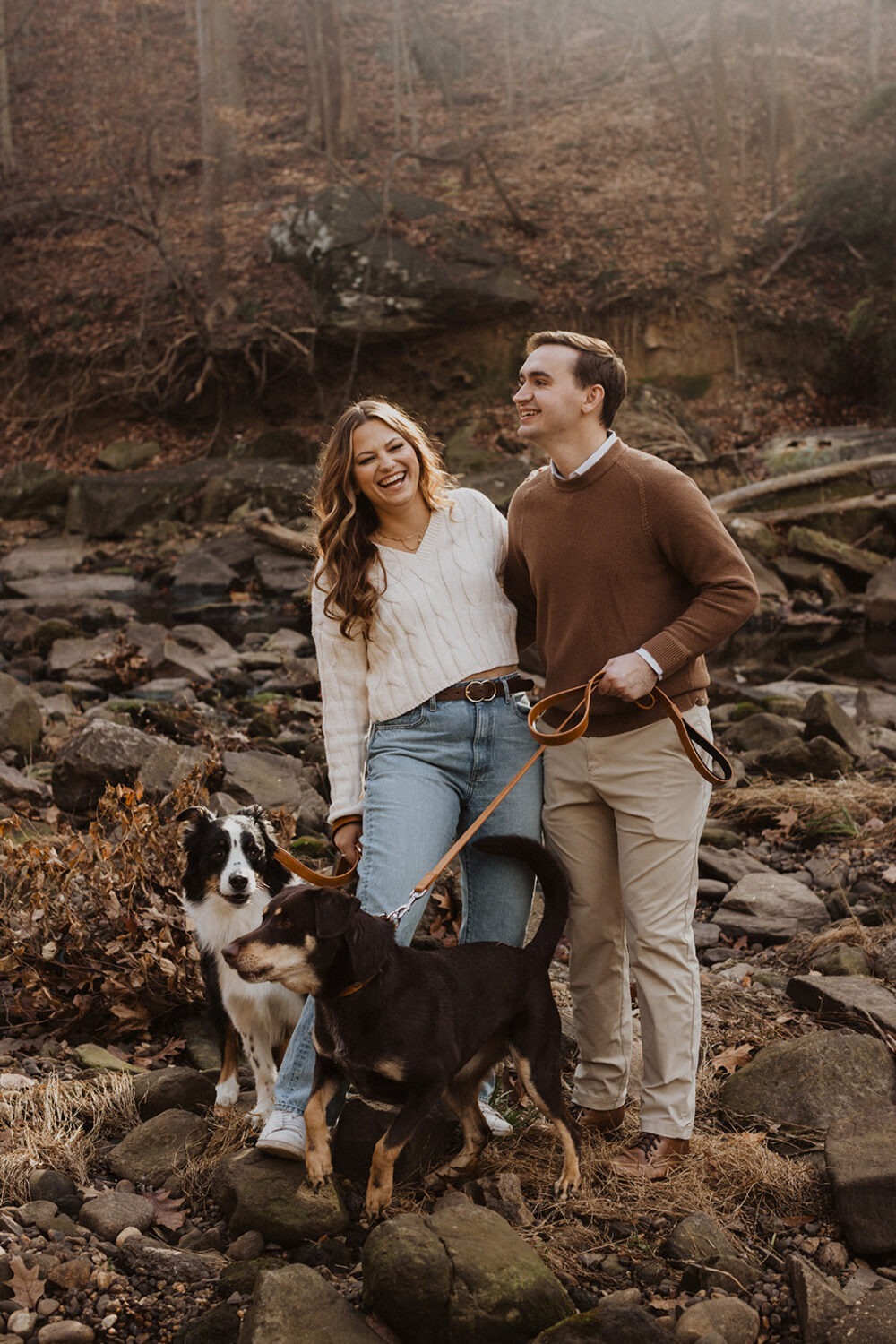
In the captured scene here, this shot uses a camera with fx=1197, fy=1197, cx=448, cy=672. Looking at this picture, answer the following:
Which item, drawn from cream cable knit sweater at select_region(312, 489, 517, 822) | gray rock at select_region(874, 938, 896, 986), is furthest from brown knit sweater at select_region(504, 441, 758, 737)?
gray rock at select_region(874, 938, 896, 986)

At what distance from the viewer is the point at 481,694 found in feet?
13.3

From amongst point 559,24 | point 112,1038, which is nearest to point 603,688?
point 112,1038

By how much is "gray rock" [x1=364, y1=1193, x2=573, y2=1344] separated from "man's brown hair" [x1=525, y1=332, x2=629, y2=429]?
2.51 m

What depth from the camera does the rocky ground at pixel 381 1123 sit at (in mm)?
3166

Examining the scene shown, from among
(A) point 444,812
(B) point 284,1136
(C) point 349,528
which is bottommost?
(B) point 284,1136

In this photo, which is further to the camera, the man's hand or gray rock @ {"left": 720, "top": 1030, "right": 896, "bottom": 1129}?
gray rock @ {"left": 720, "top": 1030, "right": 896, "bottom": 1129}

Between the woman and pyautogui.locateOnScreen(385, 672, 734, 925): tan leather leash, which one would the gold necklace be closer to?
the woman

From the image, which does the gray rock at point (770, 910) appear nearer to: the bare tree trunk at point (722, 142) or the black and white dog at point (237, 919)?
the black and white dog at point (237, 919)

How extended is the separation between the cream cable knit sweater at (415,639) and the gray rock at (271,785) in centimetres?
293

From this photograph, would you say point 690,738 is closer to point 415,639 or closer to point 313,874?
point 415,639

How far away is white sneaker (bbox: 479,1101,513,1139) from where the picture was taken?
4.16 metres

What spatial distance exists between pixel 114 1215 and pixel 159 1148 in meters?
0.43

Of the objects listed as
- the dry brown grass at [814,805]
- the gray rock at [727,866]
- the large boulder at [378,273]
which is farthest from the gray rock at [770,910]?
the large boulder at [378,273]

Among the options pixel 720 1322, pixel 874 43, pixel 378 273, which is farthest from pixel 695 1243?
pixel 874 43
